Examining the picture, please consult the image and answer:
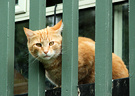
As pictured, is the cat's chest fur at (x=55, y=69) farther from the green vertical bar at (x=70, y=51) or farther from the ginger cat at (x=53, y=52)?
the green vertical bar at (x=70, y=51)

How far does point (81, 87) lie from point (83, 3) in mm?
1932

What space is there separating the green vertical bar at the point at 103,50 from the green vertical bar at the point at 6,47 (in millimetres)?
625

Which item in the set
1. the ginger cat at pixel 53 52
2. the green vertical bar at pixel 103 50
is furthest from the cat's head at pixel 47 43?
the green vertical bar at pixel 103 50

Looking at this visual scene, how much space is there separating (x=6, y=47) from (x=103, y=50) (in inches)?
27.1

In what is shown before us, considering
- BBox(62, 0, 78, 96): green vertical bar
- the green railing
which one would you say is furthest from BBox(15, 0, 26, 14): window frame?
BBox(62, 0, 78, 96): green vertical bar

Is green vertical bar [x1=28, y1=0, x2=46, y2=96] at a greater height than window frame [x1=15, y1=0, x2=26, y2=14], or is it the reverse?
window frame [x1=15, y1=0, x2=26, y2=14]

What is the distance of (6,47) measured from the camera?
1.80 meters

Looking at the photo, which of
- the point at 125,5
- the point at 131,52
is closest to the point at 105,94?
the point at 131,52

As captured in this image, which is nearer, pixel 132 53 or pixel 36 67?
pixel 132 53

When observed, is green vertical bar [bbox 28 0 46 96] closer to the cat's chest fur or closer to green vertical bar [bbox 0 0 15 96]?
green vertical bar [bbox 0 0 15 96]

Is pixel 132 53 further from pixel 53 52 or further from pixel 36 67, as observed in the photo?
pixel 53 52

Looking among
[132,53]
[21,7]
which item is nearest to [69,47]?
[132,53]

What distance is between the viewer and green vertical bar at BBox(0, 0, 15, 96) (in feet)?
5.85

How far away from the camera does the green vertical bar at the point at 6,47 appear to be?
5.85ft
